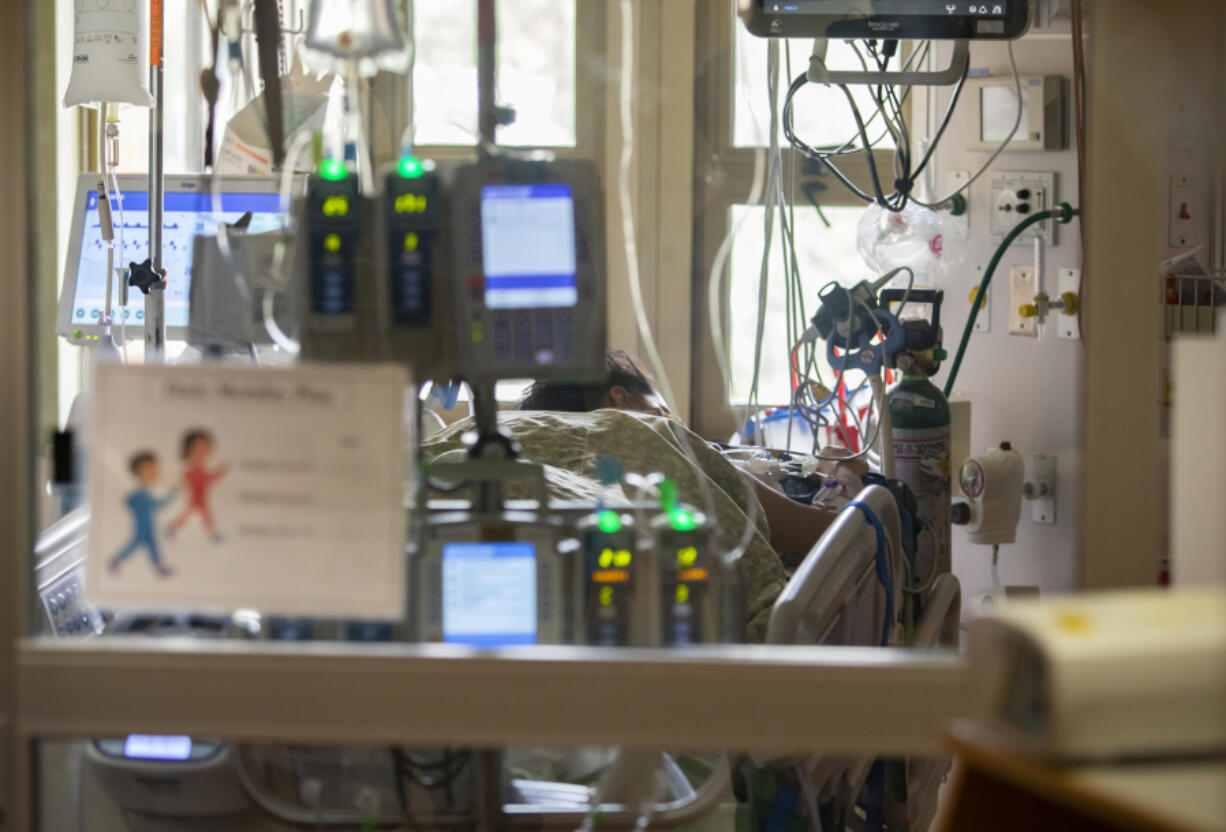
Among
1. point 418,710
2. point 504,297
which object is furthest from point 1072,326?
point 418,710

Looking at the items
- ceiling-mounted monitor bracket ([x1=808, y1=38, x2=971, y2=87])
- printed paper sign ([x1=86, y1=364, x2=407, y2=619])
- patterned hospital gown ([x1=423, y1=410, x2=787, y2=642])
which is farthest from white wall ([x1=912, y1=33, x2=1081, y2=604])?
printed paper sign ([x1=86, y1=364, x2=407, y2=619])

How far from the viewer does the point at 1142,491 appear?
3.58 feet

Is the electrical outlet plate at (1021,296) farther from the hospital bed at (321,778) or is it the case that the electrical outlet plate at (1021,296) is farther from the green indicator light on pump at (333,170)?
the green indicator light on pump at (333,170)

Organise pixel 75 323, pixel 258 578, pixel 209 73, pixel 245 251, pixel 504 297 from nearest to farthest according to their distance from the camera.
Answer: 1. pixel 258 578
2. pixel 504 297
3. pixel 245 251
4. pixel 209 73
5. pixel 75 323

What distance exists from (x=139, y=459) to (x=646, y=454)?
1.45 metres

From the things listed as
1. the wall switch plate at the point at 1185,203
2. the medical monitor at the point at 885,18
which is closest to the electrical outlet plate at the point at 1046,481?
the medical monitor at the point at 885,18

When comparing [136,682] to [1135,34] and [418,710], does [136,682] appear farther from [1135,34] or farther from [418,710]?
[1135,34]

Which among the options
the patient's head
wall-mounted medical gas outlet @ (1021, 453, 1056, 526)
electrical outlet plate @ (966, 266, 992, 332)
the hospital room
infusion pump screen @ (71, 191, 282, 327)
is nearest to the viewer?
the hospital room

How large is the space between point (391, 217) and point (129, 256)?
6.57 ft

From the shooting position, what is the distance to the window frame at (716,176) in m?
3.33

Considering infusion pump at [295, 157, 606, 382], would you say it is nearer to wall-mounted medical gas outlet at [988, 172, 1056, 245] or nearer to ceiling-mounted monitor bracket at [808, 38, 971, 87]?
ceiling-mounted monitor bracket at [808, 38, 971, 87]

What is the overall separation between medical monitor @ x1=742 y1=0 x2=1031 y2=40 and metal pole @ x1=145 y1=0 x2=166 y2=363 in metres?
1.15

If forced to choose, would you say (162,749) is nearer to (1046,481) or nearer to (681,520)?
(681,520)

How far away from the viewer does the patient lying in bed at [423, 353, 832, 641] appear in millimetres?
2197
